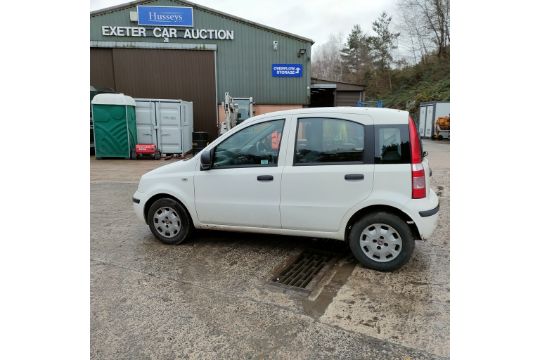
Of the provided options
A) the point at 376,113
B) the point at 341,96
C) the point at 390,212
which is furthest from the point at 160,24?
the point at 341,96

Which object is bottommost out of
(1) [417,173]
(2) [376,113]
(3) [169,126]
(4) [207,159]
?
(1) [417,173]

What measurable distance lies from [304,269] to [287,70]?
15.2 metres

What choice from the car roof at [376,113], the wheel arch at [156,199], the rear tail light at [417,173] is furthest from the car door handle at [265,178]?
the rear tail light at [417,173]

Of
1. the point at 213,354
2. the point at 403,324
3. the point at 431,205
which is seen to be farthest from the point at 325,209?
the point at 213,354

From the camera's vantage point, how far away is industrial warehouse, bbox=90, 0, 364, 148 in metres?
16.3

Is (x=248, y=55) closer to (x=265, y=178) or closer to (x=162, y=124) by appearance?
(x=162, y=124)

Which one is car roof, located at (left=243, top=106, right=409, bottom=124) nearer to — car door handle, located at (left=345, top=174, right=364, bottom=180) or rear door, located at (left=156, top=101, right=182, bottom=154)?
car door handle, located at (left=345, top=174, right=364, bottom=180)

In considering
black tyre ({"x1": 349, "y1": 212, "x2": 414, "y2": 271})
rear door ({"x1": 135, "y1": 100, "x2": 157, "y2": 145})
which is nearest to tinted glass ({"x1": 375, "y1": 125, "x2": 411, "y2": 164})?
black tyre ({"x1": 349, "y1": 212, "x2": 414, "y2": 271})

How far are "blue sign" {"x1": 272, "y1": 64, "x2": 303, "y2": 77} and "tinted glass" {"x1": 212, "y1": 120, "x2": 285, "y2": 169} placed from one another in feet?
46.9

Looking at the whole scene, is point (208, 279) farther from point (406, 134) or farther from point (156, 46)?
point (156, 46)

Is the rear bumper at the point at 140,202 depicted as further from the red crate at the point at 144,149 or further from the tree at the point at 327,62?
the tree at the point at 327,62

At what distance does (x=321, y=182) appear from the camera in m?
3.59

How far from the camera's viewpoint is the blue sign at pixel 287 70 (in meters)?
17.3

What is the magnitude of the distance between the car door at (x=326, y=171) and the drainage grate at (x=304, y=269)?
412 millimetres
